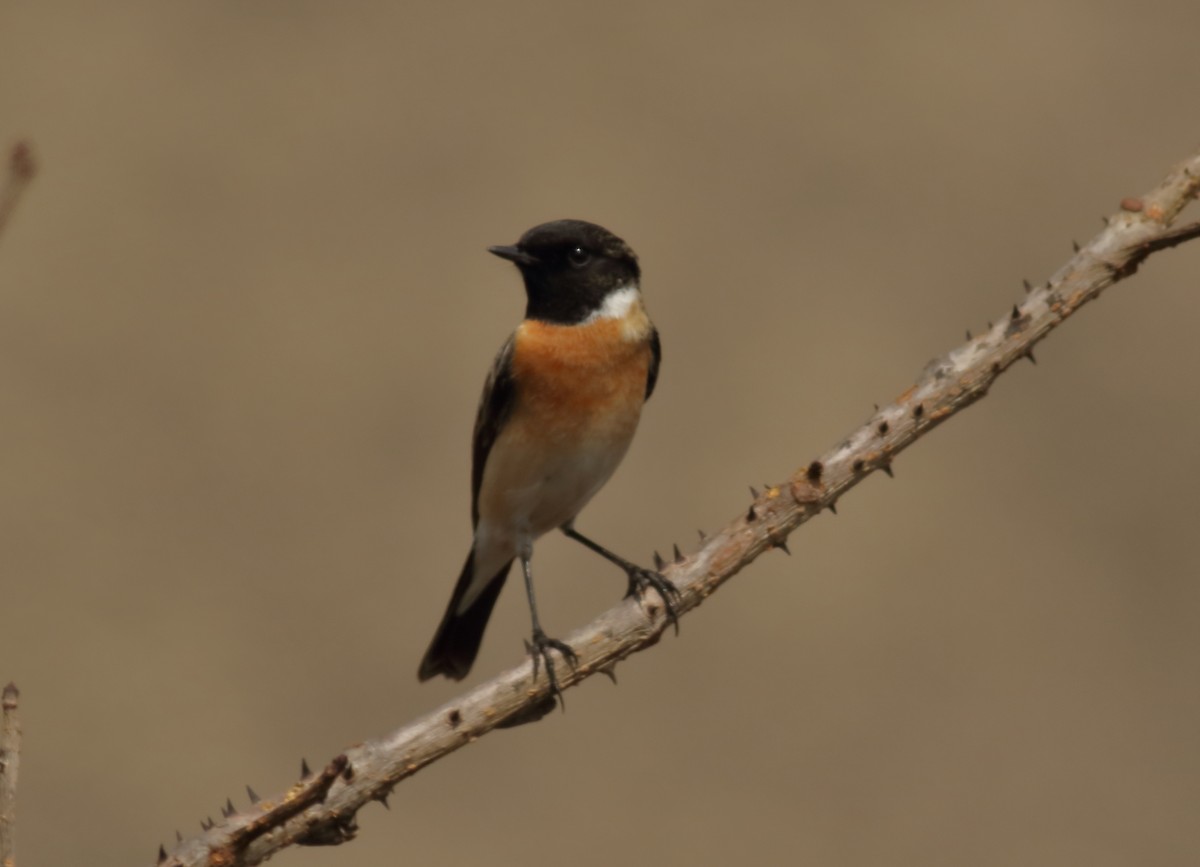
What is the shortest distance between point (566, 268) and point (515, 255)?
212mm

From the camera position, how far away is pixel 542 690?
3889 millimetres

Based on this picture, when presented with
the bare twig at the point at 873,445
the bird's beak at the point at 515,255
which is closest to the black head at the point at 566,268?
the bird's beak at the point at 515,255

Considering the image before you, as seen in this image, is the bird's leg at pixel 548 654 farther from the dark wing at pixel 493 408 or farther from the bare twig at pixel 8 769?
the bare twig at pixel 8 769

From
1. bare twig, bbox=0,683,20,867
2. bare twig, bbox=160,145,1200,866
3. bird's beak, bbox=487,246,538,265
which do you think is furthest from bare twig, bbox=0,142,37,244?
bird's beak, bbox=487,246,538,265

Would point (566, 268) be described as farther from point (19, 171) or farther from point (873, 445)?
point (19, 171)

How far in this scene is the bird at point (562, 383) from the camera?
616 centimetres

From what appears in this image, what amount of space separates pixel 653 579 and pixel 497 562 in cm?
226

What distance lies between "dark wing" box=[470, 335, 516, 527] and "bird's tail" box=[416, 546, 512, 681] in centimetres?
39

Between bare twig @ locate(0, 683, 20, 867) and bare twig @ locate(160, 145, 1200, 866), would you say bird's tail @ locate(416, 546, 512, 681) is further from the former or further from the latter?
bare twig @ locate(0, 683, 20, 867)

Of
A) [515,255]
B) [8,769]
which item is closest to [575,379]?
[515,255]

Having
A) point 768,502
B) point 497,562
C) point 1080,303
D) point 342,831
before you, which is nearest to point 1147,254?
point 1080,303

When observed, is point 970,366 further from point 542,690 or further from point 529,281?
point 529,281

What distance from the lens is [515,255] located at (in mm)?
6125

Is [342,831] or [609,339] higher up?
[609,339]
